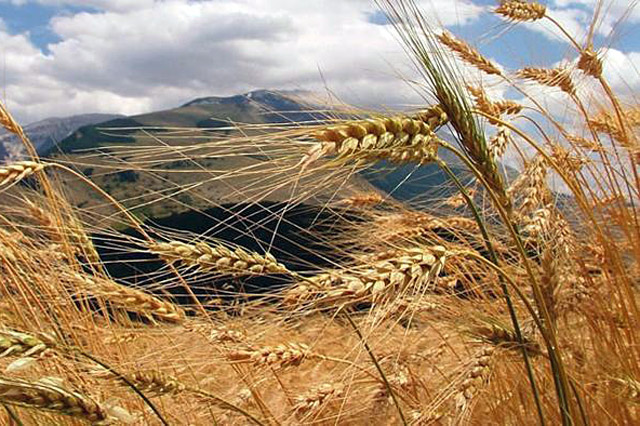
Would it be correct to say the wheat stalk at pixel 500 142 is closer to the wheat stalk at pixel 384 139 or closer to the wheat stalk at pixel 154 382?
the wheat stalk at pixel 384 139

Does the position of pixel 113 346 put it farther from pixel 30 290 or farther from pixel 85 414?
pixel 85 414

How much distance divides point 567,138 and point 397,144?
1727 millimetres

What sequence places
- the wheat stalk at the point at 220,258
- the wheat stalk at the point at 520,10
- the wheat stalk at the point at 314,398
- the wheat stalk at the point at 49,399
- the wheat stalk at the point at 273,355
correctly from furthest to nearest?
the wheat stalk at the point at 520,10
the wheat stalk at the point at 314,398
the wheat stalk at the point at 273,355
the wheat stalk at the point at 220,258
the wheat stalk at the point at 49,399

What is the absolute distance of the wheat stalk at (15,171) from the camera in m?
2.00

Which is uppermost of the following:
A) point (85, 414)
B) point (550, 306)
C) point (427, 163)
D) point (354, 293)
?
point (427, 163)

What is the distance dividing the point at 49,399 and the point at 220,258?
0.50 meters

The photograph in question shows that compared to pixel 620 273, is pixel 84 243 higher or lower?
higher

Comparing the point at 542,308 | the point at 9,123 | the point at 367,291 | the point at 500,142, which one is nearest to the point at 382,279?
the point at 367,291

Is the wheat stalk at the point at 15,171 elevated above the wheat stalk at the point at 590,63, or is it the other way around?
the wheat stalk at the point at 590,63

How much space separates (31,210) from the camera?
114 inches

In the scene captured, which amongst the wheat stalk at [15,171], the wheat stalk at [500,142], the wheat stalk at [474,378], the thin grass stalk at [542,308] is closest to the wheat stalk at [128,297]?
the wheat stalk at [15,171]

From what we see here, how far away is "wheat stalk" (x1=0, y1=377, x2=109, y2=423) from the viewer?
4.47ft

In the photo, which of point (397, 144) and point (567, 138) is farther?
point (567, 138)

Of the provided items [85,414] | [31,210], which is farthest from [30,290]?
[31,210]
